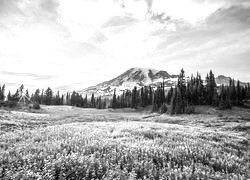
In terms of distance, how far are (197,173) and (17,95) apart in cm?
14608

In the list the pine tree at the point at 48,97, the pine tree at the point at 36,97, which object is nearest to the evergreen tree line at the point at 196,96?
the pine tree at the point at 48,97

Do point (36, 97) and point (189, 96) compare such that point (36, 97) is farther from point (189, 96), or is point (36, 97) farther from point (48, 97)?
point (189, 96)

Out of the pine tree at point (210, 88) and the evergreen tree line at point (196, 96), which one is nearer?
the evergreen tree line at point (196, 96)

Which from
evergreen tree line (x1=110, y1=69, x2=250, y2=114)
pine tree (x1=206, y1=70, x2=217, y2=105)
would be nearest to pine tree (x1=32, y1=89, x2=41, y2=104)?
evergreen tree line (x1=110, y1=69, x2=250, y2=114)

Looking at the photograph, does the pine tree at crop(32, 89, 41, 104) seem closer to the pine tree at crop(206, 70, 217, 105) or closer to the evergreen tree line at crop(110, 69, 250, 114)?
the evergreen tree line at crop(110, 69, 250, 114)

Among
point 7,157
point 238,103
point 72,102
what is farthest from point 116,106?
point 7,157

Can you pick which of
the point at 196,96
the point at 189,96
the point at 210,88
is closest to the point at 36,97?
the point at 189,96

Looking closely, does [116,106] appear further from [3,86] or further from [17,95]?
[3,86]

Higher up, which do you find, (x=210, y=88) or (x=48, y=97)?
(x=210, y=88)

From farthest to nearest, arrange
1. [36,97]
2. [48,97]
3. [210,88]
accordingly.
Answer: [36,97] → [48,97] → [210,88]

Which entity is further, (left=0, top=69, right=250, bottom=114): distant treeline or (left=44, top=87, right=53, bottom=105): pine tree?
(left=44, top=87, right=53, bottom=105): pine tree

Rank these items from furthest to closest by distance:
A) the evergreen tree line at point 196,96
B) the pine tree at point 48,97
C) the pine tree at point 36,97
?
the pine tree at point 48,97
the pine tree at point 36,97
the evergreen tree line at point 196,96

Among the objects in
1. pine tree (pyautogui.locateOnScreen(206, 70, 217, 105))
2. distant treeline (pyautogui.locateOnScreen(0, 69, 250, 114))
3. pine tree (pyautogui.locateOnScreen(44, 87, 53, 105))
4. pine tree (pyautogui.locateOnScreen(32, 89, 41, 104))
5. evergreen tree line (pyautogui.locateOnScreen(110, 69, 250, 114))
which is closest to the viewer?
evergreen tree line (pyautogui.locateOnScreen(110, 69, 250, 114))

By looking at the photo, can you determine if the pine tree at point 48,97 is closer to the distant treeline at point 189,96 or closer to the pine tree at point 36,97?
the distant treeline at point 189,96
